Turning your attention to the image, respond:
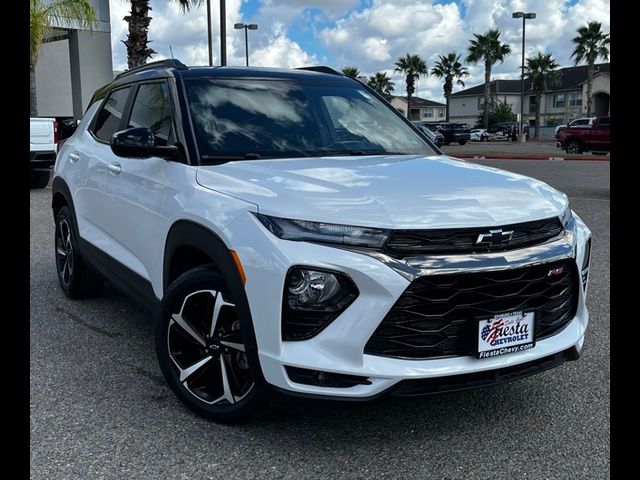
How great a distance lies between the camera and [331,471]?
115 inches

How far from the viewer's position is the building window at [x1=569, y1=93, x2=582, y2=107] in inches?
3012

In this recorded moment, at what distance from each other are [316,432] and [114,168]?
2.22 metres

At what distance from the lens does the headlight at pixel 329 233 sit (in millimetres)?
2754

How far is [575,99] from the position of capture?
77062mm

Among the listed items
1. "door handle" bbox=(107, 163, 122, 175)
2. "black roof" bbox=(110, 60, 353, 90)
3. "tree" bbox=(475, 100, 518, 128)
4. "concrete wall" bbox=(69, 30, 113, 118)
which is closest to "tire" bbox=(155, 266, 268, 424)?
"door handle" bbox=(107, 163, 122, 175)

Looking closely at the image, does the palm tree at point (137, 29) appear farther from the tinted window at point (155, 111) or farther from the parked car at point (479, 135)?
the parked car at point (479, 135)

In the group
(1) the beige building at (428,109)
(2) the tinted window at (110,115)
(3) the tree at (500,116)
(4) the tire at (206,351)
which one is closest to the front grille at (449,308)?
(4) the tire at (206,351)

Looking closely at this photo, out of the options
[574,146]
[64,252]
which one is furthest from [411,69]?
[64,252]

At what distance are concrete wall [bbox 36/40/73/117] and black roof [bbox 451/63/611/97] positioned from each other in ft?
163

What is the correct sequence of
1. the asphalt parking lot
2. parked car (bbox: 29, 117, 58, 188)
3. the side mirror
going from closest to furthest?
the asphalt parking lot < the side mirror < parked car (bbox: 29, 117, 58, 188)

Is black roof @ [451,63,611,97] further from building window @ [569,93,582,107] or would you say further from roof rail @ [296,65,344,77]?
A: roof rail @ [296,65,344,77]
